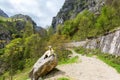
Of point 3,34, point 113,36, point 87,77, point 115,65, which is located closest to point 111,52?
point 113,36

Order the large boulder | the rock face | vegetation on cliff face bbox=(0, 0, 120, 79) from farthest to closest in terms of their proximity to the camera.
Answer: vegetation on cliff face bbox=(0, 0, 120, 79) < the rock face < the large boulder

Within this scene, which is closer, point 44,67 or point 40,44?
point 44,67

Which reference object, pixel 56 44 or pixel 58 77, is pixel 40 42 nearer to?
pixel 56 44

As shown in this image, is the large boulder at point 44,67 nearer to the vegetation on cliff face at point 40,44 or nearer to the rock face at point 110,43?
the vegetation on cliff face at point 40,44

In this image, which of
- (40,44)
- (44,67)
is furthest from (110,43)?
(44,67)

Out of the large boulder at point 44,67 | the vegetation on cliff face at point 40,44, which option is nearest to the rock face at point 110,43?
the vegetation on cliff face at point 40,44

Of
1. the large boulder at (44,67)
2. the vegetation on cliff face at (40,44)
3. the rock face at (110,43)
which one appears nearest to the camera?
the large boulder at (44,67)

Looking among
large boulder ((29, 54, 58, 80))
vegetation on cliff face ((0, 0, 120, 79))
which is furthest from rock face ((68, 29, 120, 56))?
large boulder ((29, 54, 58, 80))

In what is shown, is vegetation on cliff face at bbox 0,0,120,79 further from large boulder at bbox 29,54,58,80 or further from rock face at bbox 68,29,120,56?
large boulder at bbox 29,54,58,80

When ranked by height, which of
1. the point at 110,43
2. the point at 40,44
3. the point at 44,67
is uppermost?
the point at 40,44

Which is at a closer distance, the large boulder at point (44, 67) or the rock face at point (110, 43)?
the large boulder at point (44, 67)

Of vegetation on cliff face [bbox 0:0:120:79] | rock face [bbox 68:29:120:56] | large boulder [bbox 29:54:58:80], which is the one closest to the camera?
large boulder [bbox 29:54:58:80]

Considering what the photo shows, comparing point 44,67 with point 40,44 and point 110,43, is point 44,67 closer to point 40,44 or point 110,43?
point 110,43

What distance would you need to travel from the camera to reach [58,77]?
29.0 meters
